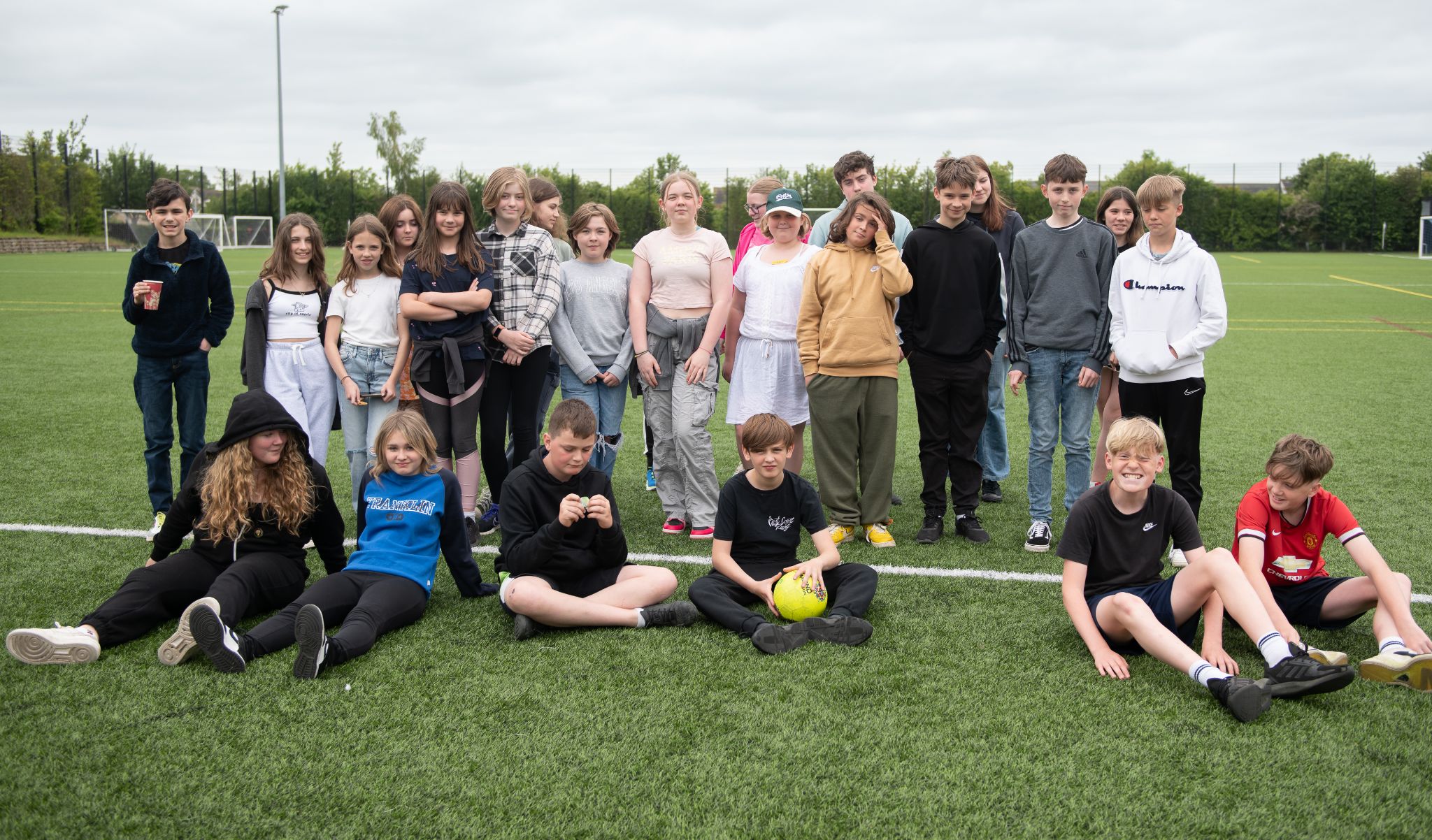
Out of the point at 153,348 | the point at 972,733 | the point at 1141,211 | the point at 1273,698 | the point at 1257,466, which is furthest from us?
the point at 1257,466

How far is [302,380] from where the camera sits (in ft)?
18.1

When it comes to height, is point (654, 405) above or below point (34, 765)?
above

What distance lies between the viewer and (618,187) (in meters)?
44.0

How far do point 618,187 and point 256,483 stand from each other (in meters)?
41.1

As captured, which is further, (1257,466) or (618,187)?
(618,187)

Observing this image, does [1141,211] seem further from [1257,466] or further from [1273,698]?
[1257,466]

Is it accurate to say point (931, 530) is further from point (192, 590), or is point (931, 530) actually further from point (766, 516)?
point (192, 590)

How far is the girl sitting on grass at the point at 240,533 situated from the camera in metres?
4.07

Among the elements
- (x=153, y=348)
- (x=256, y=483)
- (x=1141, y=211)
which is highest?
(x=1141, y=211)

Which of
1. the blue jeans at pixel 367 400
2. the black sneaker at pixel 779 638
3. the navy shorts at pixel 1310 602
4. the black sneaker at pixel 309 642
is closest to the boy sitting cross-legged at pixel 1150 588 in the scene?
the navy shorts at pixel 1310 602

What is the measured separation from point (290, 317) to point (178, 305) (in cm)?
67

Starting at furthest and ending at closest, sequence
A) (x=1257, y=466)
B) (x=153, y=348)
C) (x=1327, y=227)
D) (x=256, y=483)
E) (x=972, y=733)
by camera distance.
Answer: (x=1327, y=227), (x=1257, y=466), (x=153, y=348), (x=256, y=483), (x=972, y=733)

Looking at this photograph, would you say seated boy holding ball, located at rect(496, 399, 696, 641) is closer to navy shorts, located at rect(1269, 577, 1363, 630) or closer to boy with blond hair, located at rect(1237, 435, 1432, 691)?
boy with blond hair, located at rect(1237, 435, 1432, 691)

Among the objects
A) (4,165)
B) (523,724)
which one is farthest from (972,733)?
(4,165)
